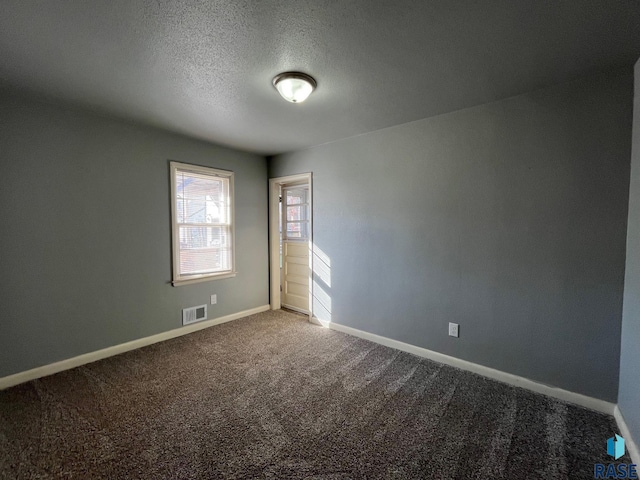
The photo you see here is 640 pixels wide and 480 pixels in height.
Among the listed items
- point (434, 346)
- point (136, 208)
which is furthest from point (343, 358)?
point (136, 208)

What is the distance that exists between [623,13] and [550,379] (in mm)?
2439

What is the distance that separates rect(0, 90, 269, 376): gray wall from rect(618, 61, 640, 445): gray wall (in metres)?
4.01

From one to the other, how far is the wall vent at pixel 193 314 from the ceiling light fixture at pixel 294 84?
2.84 m

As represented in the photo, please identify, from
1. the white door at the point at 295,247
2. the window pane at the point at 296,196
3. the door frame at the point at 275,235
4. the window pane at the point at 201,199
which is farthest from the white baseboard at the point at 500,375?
the window pane at the point at 201,199

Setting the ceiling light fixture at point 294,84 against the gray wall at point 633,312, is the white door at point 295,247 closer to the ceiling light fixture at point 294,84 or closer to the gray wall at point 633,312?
the ceiling light fixture at point 294,84

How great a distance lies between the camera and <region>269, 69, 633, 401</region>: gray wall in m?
1.95

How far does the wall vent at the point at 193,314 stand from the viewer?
346 centimetres

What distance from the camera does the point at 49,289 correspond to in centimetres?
249

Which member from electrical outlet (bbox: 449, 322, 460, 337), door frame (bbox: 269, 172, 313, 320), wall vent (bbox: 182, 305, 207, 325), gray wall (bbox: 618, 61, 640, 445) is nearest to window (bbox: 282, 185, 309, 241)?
door frame (bbox: 269, 172, 313, 320)

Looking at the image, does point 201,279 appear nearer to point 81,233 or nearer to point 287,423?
point 81,233

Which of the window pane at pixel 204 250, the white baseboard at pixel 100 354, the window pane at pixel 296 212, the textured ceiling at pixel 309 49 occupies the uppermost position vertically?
the textured ceiling at pixel 309 49

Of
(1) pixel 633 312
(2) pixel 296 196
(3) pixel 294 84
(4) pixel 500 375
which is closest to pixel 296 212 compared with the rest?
(2) pixel 296 196

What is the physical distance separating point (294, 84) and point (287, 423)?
8.02 ft

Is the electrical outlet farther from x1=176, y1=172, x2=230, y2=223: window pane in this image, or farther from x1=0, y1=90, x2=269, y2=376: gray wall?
x1=176, y1=172, x2=230, y2=223: window pane
